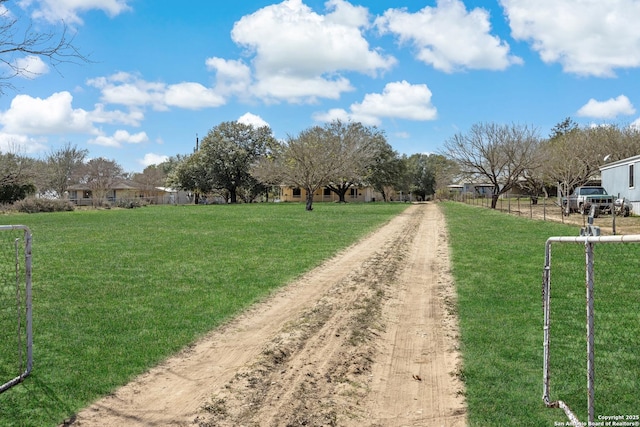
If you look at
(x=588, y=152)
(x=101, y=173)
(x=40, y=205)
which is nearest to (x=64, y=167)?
(x=101, y=173)

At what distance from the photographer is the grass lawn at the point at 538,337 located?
407 cm

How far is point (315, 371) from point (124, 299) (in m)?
4.33

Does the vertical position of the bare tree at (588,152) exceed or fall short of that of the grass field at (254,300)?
it exceeds it

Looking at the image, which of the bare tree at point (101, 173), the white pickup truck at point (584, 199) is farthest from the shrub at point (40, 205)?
the white pickup truck at point (584, 199)

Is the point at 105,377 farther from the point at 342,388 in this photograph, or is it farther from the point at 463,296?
the point at 463,296

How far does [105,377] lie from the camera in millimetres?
4723

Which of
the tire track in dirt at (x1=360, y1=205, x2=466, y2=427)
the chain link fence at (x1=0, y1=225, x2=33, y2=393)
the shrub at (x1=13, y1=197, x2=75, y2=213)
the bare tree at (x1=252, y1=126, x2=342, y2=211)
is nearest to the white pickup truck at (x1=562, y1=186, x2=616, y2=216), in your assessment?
the bare tree at (x1=252, y1=126, x2=342, y2=211)

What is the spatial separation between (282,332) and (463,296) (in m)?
3.39

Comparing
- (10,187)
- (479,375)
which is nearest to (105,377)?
(479,375)

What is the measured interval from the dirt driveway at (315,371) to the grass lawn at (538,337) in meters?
0.27

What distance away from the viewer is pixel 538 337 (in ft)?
19.1

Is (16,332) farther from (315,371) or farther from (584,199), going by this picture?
(584,199)

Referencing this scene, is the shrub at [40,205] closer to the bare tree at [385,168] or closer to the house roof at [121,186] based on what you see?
the house roof at [121,186]

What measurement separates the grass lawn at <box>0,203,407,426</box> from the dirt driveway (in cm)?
35
